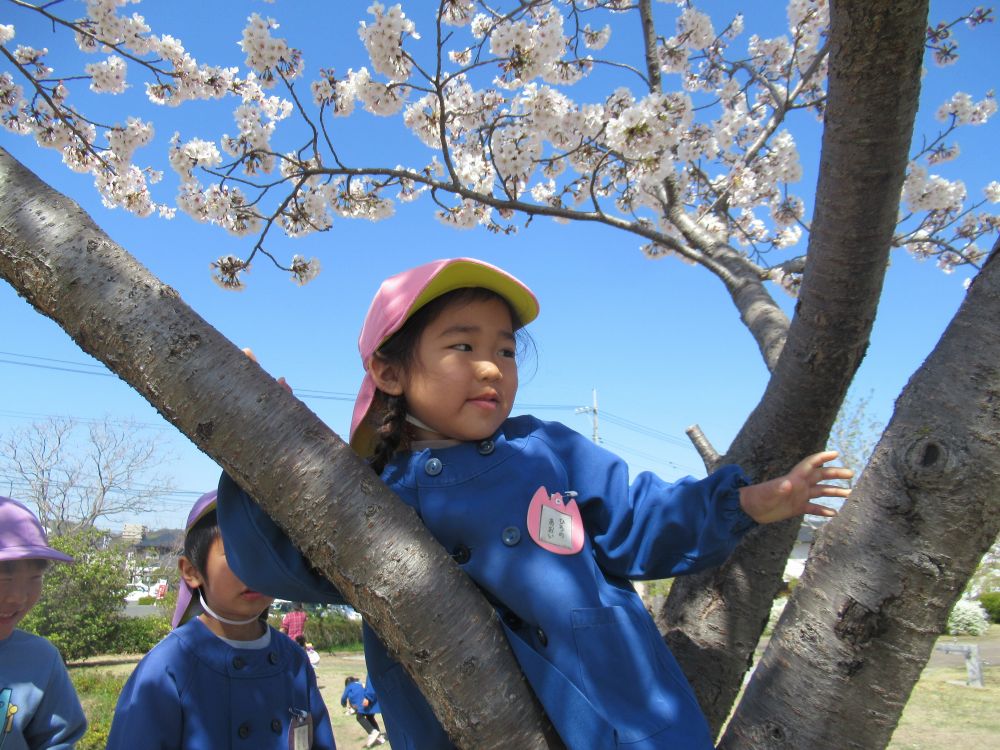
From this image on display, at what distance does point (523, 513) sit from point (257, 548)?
1.40ft

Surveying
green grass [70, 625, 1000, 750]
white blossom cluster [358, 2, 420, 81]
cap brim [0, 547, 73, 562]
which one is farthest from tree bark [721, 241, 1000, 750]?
green grass [70, 625, 1000, 750]

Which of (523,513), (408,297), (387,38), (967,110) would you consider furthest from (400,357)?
(967,110)

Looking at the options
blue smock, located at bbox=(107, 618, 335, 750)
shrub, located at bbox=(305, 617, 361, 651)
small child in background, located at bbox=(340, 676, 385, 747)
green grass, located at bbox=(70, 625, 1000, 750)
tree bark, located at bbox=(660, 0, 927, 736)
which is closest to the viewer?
tree bark, located at bbox=(660, 0, 927, 736)

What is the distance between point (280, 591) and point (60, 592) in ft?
41.0

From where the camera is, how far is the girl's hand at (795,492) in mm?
1126

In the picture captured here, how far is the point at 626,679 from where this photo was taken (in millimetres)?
1030

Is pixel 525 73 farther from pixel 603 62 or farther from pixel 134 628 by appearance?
pixel 134 628

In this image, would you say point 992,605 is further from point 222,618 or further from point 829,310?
point 222,618

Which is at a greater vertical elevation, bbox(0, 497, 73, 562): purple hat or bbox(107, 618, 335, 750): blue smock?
bbox(0, 497, 73, 562): purple hat

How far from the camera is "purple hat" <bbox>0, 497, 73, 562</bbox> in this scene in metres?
1.97

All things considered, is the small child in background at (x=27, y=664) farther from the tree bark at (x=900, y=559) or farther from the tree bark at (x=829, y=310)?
the tree bark at (x=900, y=559)

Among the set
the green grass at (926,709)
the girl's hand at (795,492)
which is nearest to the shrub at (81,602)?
the green grass at (926,709)

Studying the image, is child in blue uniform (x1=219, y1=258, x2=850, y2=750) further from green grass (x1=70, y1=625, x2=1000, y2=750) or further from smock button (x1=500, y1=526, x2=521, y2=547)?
green grass (x1=70, y1=625, x2=1000, y2=750)

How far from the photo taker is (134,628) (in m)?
12.3
